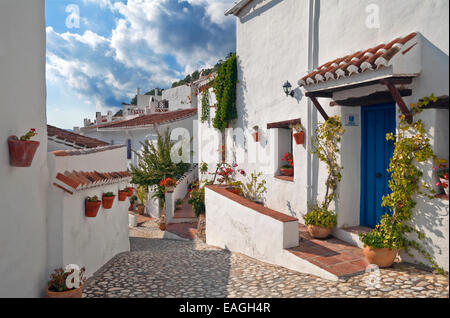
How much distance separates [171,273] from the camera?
563cm

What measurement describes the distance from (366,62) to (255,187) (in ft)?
18.6

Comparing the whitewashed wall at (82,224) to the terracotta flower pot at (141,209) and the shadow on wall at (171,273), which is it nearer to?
the shadow on wall at (171,273)

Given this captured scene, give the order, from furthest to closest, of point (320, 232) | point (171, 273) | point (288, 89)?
point (288, 89)
point (320, 232)
point (171, 273)

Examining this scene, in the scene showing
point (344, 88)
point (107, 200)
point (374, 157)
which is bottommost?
point (107, 200)

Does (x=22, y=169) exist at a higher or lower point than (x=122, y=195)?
higher

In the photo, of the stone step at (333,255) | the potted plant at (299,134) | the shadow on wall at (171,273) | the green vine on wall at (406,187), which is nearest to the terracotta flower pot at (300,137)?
the potted plant at (299,134)

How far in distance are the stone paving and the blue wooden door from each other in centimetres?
147

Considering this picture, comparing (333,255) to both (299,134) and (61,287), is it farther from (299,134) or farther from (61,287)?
(61,287)

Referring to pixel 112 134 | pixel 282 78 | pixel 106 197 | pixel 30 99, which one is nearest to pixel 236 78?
pixel 282 78

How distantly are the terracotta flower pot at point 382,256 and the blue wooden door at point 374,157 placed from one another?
1.20 meters

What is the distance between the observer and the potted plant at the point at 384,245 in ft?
14.7

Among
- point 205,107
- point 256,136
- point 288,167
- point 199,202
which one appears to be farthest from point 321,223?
point 205,107

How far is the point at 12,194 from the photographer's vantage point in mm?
3672

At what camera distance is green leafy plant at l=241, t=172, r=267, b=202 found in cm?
919
